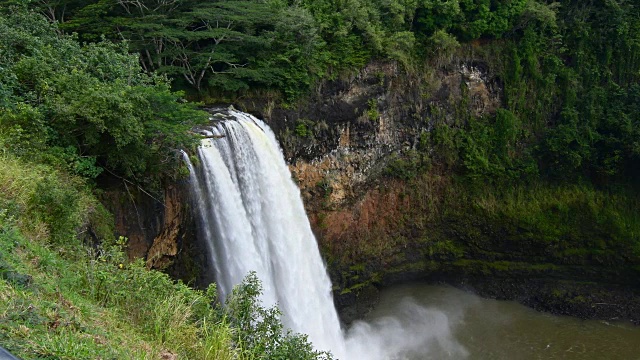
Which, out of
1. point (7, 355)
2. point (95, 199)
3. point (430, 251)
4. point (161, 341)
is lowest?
point (430, 251)

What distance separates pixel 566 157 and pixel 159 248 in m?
13.7

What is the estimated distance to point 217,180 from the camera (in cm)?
983

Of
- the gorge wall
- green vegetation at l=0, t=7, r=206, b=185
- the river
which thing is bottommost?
the river

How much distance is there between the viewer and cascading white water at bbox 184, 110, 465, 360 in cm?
991

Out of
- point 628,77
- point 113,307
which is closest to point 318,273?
point 113,307

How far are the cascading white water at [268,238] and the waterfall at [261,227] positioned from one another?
0.06ft

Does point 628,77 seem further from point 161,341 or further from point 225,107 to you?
point 161,341

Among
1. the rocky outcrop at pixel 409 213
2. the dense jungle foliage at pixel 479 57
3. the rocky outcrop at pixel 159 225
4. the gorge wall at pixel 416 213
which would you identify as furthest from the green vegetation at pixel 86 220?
the rocky outcrop at pixel 409 213

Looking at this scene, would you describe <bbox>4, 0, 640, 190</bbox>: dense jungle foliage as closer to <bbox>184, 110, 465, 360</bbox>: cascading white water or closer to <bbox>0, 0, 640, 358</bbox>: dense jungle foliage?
<bbox>0, 0, 640, 358</bbox>: dense jungle foliage

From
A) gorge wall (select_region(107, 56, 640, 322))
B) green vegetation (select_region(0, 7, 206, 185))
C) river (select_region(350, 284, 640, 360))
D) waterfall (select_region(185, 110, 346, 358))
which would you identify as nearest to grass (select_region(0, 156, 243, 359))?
green vegetation (select_region(0, 7, 206, 185))

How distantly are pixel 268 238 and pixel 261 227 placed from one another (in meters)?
0.37

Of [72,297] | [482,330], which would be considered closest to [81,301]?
[72,297]

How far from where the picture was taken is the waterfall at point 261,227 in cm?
988

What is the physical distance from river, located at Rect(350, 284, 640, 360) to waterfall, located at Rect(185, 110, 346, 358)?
2.42m
